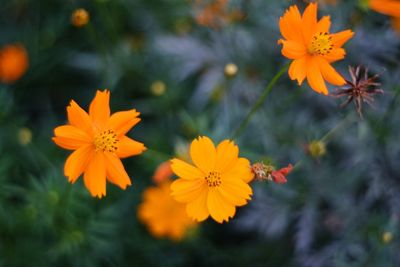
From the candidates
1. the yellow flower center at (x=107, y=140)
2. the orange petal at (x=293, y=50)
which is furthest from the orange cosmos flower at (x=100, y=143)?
the orange petal at (x=293, y=50)

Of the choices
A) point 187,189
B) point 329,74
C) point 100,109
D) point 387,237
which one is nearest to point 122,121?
point 100,109

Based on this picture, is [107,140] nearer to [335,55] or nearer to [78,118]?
[78,118]

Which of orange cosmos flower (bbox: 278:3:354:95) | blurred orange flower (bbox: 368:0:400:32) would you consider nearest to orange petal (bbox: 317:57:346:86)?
orange cosmos flower (bbox: 278:3:354:95)

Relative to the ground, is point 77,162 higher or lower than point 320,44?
lower

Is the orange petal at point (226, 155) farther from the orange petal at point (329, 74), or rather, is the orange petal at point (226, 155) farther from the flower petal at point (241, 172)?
the orange petal at point (329, 74)

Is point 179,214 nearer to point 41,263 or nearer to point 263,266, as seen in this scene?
point 263,266

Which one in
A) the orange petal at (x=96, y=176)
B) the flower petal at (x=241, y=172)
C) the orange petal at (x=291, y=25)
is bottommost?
the orange petal at (x=96, y=176)

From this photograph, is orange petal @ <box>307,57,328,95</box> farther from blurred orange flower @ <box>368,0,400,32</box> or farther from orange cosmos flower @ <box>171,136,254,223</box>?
blurred orange flower @ <box>368,0,400,32</box>
